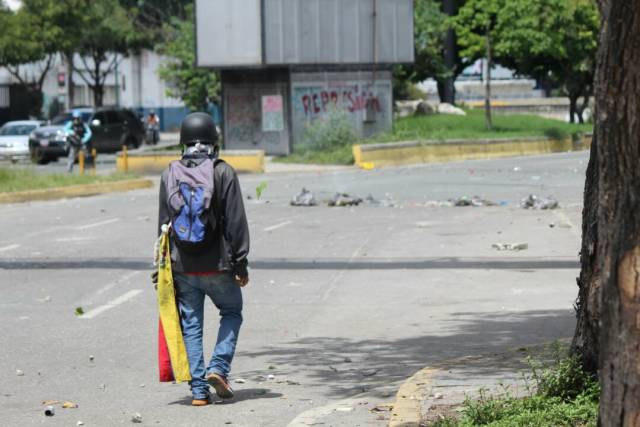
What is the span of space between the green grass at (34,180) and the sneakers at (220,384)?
18940mm

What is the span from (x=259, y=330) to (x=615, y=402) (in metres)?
6.46

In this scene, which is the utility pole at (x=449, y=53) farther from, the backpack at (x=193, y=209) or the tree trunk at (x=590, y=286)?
the tree trunk at (x=590, y=286)

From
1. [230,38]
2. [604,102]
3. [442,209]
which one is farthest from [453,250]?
[230,38]

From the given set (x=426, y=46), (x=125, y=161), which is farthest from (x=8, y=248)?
(x=426, y=46)

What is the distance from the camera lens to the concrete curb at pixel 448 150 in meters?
37.0

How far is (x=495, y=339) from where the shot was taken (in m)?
10.2

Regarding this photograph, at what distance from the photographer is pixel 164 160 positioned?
35.7 m

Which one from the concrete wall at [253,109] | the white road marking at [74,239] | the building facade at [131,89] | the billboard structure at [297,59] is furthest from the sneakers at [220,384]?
the building facade at [131,89]

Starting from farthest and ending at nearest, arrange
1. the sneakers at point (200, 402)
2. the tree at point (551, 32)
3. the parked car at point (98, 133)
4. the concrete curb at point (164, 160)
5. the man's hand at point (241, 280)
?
the tree at point (551, 32) → the parked car at point (98, 133) → the concrete curb at point (164, 160) → the sneakers at point (200, 402) → the man's hand at point (241, 280)

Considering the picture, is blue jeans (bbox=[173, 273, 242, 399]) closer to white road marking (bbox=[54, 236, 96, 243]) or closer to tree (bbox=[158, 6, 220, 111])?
white road marking (bbox=[54, 236, 96, 243])

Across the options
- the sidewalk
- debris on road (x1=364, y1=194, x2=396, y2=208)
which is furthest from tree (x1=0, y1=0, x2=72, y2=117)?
the sidewalk

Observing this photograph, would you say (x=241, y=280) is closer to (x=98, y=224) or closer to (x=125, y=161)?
(x=98, y=224)

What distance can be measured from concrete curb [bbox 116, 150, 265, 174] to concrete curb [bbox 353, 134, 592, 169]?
328 centimetres

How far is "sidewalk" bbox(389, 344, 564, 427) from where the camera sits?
7.03m
